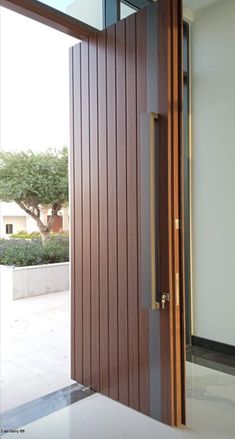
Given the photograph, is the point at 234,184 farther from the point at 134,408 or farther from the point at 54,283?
the point at 54,283

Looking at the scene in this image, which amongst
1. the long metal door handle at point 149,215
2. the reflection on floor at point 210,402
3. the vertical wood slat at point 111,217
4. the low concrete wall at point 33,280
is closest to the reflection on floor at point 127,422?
the reflection on floor at point 210,402

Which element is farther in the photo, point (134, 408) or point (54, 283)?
point (54, 283)

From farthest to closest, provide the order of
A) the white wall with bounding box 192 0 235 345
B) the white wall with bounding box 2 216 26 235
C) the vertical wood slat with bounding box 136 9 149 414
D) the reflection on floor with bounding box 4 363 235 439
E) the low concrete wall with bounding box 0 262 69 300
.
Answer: the white wall with bounding box 2 216 26 235
the low concrete wall with bounding box 0 262 69 300
the white wall with bounding box 192 0 235 345
the vertical wood slat with bounding box 136 9 149 414
the reflection on floor with bounding box 4 363 235 439

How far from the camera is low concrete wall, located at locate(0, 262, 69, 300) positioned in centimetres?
610

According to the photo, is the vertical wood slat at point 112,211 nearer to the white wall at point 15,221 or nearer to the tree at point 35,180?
the tree at point 35,180

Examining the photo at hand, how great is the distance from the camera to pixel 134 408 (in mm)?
2273

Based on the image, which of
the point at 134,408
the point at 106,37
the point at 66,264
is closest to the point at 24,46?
the point at 66,264

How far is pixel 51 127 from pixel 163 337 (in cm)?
758

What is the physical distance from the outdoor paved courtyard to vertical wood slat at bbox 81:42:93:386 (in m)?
0.36

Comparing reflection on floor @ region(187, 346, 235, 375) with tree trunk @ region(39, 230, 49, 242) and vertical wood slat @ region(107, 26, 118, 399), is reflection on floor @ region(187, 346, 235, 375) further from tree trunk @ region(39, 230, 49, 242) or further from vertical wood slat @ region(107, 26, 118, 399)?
tree trunk @ region(39, 230, 49, 242)

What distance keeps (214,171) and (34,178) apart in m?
5.57

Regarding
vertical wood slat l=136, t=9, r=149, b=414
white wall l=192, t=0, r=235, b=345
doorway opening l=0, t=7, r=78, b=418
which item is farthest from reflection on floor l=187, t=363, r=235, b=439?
doorway opening l=0, t=7, r=78, b=418

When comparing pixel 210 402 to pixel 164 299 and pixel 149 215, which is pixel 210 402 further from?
pixel 149 215

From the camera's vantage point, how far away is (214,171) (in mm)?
3393
